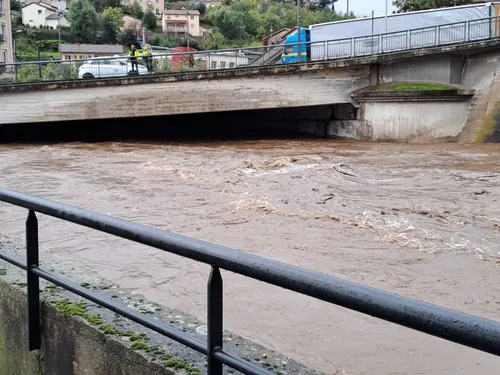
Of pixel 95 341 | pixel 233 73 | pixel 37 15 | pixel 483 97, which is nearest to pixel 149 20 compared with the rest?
pixel 37 15

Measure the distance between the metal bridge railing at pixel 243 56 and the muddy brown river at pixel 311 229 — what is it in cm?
557

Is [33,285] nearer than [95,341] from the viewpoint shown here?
No

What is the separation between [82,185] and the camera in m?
17.6

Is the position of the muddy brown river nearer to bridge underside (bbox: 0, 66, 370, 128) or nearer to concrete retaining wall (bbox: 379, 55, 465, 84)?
bridge underside (bbox: 0, 66, 370, 128)

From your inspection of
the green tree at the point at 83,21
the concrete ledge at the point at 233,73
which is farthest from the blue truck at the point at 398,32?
the green tree at the point at 83,21

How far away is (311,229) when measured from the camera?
11711 mm

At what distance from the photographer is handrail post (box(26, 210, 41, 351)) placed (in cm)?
298

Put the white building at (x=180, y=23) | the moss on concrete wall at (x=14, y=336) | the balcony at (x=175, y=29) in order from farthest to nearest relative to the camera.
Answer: the white building at (x=180, y=23) → the balcony at (x=175, y=29) → the moss on concrete wall at (x=14, y=336)

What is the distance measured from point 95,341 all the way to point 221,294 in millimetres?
977

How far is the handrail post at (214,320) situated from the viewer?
6.72 ft

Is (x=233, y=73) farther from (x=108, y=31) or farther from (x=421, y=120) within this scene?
(x=108, y=31)

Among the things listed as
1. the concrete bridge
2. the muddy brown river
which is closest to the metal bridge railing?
the concrete bridge

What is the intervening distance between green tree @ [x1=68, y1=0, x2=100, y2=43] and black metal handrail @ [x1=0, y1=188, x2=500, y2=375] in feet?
363

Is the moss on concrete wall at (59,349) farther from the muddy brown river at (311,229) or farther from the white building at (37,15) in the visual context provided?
the white building at (37,15)
